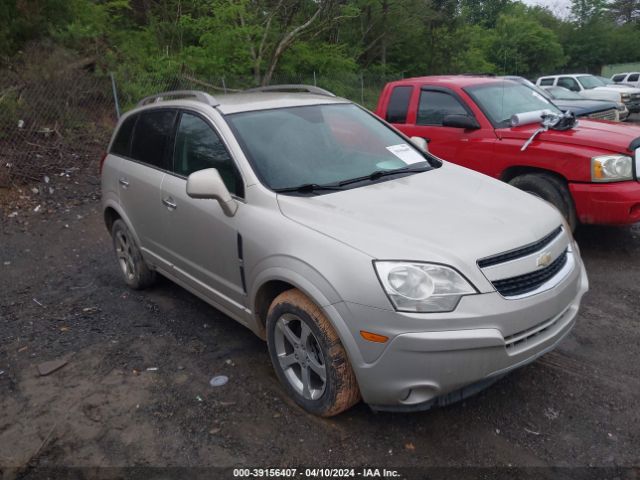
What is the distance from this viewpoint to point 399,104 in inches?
272

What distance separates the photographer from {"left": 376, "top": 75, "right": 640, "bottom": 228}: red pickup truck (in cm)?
495

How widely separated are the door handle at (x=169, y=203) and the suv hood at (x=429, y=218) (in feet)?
3.68

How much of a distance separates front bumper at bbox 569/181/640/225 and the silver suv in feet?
6.09

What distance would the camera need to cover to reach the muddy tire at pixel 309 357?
9.06ft

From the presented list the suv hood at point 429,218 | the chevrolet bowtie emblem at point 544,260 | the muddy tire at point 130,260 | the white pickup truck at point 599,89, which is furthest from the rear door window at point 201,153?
the white pickup truck at point 599,89

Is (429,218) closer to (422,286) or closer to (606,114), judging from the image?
(422,286)

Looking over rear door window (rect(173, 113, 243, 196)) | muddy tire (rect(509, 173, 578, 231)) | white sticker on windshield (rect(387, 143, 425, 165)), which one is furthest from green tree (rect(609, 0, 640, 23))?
rear door window (rect(173, 113, 243, 196))

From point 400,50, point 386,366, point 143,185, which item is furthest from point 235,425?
point 400,50

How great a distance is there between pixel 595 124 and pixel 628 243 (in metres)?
1.31

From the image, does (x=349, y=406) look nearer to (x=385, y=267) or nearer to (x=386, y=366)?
(x=386, y=366)

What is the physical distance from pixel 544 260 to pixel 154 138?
10.2 ft

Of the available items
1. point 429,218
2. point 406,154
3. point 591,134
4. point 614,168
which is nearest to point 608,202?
point 614,168

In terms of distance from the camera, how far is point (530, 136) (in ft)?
18.0

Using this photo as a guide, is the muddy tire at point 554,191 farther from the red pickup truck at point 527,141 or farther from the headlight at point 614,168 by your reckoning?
the headlight at point 614,168
